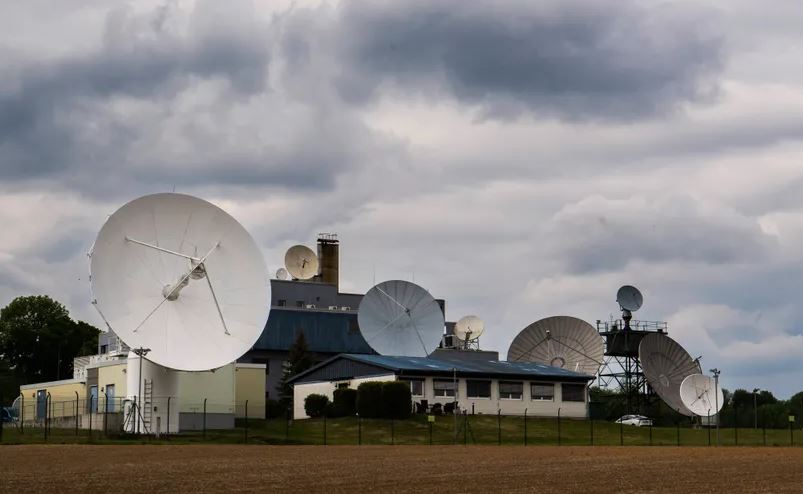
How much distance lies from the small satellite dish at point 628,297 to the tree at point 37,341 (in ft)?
180

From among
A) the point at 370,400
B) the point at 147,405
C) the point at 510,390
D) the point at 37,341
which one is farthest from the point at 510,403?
the point at 37,341

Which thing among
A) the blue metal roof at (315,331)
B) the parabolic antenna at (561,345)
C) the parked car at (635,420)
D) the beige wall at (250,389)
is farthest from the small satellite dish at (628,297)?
the beige wall at (250,389)

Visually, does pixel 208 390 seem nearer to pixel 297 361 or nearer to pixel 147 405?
pixel 147 405

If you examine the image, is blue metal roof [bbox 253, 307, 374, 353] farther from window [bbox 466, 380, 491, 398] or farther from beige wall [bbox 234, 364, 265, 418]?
beige wall [bbox 234, 364, 265, 418]

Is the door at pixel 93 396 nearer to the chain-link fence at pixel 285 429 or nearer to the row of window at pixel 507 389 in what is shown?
the chain-link fence at pixel 285 429

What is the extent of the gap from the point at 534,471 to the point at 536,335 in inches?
2431

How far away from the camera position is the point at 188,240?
58.8m

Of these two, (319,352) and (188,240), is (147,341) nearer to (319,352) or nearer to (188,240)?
(188,240)

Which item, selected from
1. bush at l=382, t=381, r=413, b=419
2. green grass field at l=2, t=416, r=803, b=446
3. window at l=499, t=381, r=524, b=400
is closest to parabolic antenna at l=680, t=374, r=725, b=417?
green grass field at l=2, t=416, r=803, b=446

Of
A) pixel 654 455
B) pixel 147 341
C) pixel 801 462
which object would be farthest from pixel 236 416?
pixel 801 462

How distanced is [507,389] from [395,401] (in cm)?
1204

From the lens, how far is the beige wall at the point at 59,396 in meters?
76.1

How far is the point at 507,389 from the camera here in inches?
3393

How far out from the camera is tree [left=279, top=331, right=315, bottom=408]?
338 feet
